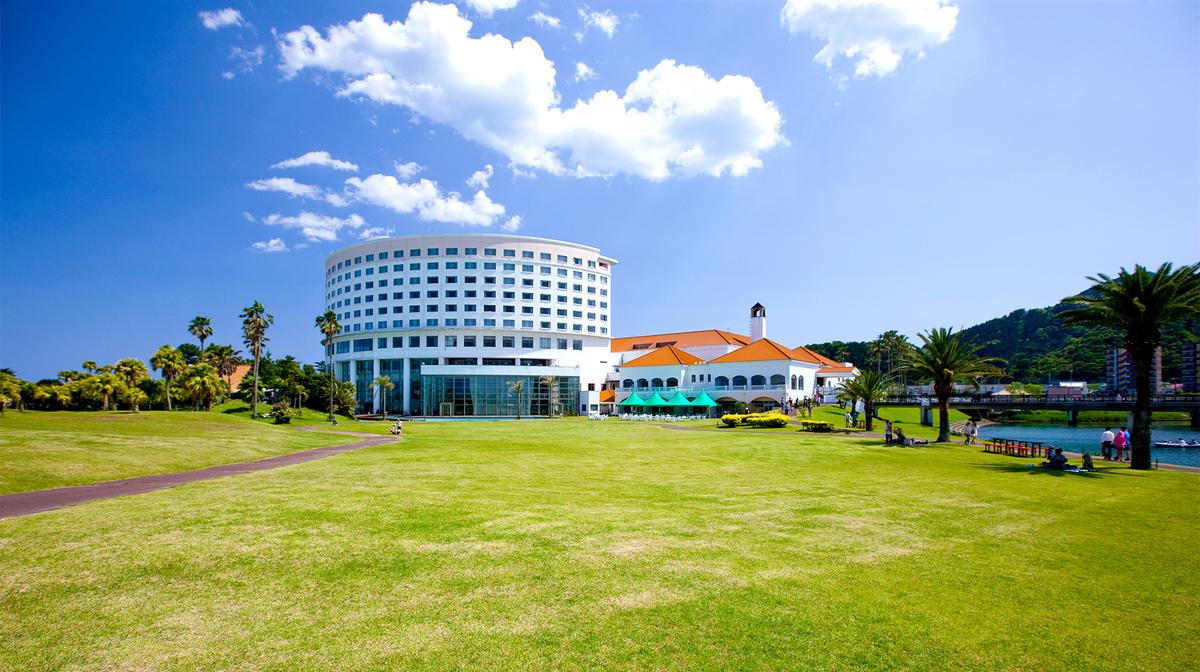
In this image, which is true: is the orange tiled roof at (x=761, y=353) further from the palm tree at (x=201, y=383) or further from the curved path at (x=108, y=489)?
the palm tree at (x=201, y=383)

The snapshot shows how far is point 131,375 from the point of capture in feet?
208

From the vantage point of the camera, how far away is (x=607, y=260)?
352 ft

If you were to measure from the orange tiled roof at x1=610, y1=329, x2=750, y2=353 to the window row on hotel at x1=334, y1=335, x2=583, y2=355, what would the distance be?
17.9m

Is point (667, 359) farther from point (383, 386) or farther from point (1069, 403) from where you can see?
point (1069, 403)

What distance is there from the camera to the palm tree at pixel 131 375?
6075 cm

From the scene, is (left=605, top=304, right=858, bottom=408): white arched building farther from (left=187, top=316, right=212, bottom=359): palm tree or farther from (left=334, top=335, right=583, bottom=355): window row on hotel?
(left=187, top=316, right=212, bottom=359): palm tree

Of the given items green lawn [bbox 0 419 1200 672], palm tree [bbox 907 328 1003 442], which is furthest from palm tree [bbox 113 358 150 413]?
palm tree [bbox 907 328 1003 442]

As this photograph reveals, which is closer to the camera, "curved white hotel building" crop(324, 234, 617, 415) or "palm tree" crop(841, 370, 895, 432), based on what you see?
"palm tree" crop(841, 370, 895, 432)

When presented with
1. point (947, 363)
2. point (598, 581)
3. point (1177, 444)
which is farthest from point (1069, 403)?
point (598, 581)

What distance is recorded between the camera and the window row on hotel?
92125 millimetres

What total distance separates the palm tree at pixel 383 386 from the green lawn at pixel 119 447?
42344mm

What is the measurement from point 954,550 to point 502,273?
88205 mm

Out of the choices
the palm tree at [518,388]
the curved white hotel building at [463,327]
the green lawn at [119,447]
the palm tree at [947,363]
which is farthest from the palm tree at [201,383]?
the palm tree at [947,363]

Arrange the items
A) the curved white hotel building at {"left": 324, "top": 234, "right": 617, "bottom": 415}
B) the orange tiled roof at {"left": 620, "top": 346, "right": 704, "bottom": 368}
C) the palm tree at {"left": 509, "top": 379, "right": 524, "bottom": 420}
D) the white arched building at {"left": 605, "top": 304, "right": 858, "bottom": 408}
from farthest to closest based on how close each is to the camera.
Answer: the orange tiled roof at {"left": 620, "top": 346, "right": 704, "bottom": 368}, the curved white hotel building at {"left": 324, "top": 234, "right": 617, "bottom": 415}, the palm tree at {"left": 509, "top": 379, "right": 524, "bottom": 420}, the white arched building at {"left": 605, "top": 304, "right": 858, "bottom": 408}
